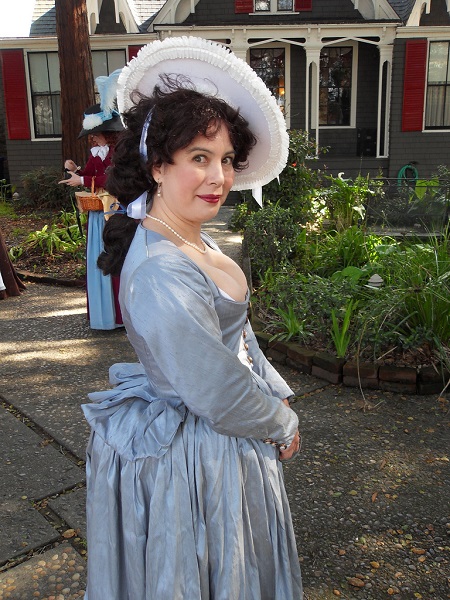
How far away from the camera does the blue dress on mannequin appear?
1406 mm

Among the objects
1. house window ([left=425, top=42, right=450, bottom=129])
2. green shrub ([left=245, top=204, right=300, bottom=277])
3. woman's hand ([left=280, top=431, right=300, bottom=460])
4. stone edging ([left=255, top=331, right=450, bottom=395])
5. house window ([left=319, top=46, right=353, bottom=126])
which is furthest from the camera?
house window ([left=319, top=46, right=353, bottom=126])

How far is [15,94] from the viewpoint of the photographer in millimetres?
15125

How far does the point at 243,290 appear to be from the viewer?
171 centimetres

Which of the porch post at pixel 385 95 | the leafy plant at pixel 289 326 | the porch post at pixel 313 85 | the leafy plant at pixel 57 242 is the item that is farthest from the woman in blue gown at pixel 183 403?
the porch post at pixel 385 95

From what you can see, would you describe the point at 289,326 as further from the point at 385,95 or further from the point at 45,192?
the point at 385,95

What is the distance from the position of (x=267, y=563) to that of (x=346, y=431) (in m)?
1.86

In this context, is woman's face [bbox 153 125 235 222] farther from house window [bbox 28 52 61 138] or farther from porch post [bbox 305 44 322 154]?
house window [bbox 28 52 61 138]

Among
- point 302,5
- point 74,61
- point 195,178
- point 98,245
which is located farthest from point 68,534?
point 302,5

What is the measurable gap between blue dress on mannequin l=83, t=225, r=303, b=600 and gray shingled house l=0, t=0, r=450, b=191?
13832 mm

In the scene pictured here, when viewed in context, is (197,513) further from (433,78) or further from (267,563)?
(433,78)

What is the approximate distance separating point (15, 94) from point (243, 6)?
6041 millimetres

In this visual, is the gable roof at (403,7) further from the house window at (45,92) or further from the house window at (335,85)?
the house window at (45,92)

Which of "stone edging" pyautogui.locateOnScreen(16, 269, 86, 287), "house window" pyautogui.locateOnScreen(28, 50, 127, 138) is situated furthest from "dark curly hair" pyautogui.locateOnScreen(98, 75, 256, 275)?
"house window" pyautogui.locateOnScreen(28, 50, 127, 138)

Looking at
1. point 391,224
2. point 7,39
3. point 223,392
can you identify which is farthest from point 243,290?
point 7,39
